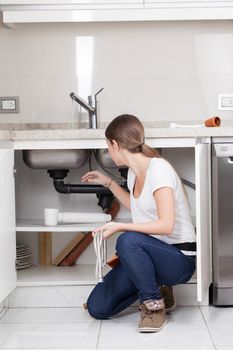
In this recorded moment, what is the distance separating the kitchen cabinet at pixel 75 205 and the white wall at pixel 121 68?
0.31m

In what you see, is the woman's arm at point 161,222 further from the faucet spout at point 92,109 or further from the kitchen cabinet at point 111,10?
the kitchen cabinet at point 111,10

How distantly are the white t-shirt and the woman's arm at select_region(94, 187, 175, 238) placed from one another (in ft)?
0.15

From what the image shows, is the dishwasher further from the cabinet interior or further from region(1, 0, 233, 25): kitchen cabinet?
region(1, 0, 233, 25): kitchen cabinet

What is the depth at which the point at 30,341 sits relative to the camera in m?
2.39

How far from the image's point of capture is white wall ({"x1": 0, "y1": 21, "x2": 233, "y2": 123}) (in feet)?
11.1

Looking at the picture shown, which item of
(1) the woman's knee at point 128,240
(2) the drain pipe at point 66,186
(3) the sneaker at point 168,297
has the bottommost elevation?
(3) the sneaker at point 168,297

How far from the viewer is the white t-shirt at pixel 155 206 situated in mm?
2541

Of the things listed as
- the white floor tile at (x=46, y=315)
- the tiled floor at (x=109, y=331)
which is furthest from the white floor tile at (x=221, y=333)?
the white floor tile at (x=46, y=315)

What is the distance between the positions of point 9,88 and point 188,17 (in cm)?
102

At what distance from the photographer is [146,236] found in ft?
8.45

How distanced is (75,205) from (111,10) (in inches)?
40.0

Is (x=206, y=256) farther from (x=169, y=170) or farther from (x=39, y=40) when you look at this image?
(x=39, y=40)

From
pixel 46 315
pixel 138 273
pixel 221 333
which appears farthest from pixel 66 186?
pixel 221 333

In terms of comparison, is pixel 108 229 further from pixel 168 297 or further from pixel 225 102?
pixel 225 102
